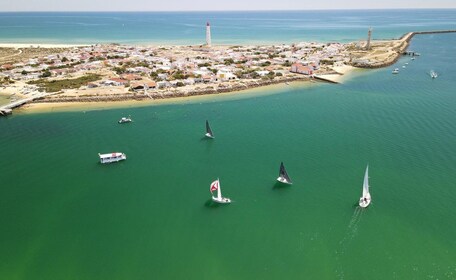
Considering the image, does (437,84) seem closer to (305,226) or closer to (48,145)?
(305,226)

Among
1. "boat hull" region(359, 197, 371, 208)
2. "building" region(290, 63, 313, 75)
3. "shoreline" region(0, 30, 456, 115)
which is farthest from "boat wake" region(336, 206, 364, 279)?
"building" region(290, 63, 313, 75)

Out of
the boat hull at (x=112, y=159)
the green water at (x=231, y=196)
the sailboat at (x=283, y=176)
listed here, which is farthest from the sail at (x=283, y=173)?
the boat hull at (x=112, y=159)

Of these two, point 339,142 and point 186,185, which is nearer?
point 186,185

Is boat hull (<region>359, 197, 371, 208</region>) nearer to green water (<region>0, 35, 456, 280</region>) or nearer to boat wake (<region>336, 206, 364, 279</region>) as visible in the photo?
boat wake (<region>336, 206, 364, 279</region>)

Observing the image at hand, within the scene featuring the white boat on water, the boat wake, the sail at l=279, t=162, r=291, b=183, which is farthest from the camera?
the white boat on water

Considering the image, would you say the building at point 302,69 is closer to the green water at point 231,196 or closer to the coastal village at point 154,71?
the coastal village at point 154,71

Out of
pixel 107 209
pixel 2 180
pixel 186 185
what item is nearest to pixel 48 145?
pixel 2 180

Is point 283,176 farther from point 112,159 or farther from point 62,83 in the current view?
point 62,83

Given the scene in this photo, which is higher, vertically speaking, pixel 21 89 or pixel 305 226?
pixel 21 89
